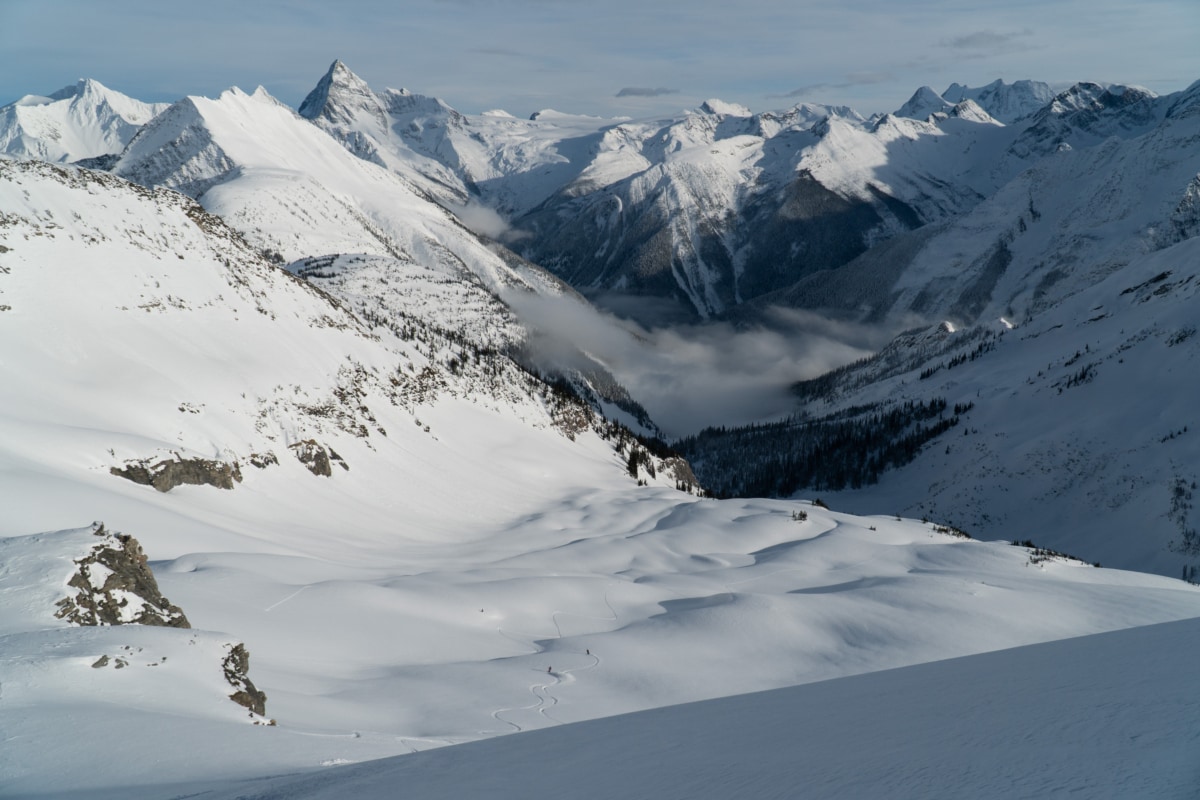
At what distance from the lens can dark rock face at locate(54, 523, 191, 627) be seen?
13.7 meters

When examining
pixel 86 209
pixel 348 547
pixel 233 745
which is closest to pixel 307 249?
pixel 86 209

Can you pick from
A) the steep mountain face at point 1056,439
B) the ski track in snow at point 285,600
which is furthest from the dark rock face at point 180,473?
the steep mountain face at point 1056,439

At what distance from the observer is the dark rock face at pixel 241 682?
39.9 ft

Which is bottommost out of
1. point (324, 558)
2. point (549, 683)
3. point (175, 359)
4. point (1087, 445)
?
point (549, 683)

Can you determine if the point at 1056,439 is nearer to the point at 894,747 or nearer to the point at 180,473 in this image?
the point at 180,473

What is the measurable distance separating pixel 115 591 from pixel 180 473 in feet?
96.9

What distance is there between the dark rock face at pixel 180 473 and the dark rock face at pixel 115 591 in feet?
79.7

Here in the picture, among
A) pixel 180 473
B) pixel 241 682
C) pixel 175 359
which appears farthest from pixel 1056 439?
pixel 241 682

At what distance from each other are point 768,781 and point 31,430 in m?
39.3

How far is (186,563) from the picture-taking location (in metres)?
23.7

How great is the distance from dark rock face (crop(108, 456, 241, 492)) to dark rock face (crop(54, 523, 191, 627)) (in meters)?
24.3

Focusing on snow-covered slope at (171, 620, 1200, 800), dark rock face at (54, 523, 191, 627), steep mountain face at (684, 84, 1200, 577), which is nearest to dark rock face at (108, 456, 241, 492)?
dark rock face at (54, 523, 191, 627)

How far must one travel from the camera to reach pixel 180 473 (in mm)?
40406

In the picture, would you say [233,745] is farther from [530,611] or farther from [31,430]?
[31,430]
